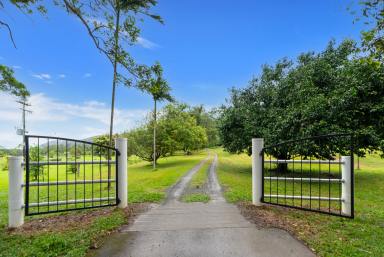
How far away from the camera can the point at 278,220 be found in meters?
4.79

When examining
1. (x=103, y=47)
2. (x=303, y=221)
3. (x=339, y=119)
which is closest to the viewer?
(x=303, y=221)

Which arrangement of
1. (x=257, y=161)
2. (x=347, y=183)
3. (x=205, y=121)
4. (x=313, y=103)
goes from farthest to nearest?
(x=205, y=121)
(x=313, y=103)
(x=257, y=161)
(x=347, y=183)

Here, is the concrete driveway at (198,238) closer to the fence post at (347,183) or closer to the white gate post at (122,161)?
the white gate post at (122,161)

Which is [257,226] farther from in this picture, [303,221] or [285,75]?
[285,75]

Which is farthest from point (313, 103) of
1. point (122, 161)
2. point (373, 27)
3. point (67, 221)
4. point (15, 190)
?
point (15, 190)

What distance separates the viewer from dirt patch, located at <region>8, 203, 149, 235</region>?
443 cm

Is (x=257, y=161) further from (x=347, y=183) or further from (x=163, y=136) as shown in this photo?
(x=163, y=136)

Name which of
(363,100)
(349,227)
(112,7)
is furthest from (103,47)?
(363,100)

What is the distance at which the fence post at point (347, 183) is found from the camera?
5.00 meters

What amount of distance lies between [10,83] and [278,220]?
1348cm

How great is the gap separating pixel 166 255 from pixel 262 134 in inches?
445

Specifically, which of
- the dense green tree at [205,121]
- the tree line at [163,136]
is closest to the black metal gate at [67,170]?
the tree line at [163,136]

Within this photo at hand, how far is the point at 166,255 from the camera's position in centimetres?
334

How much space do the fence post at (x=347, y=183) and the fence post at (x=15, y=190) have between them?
6.01 meters
